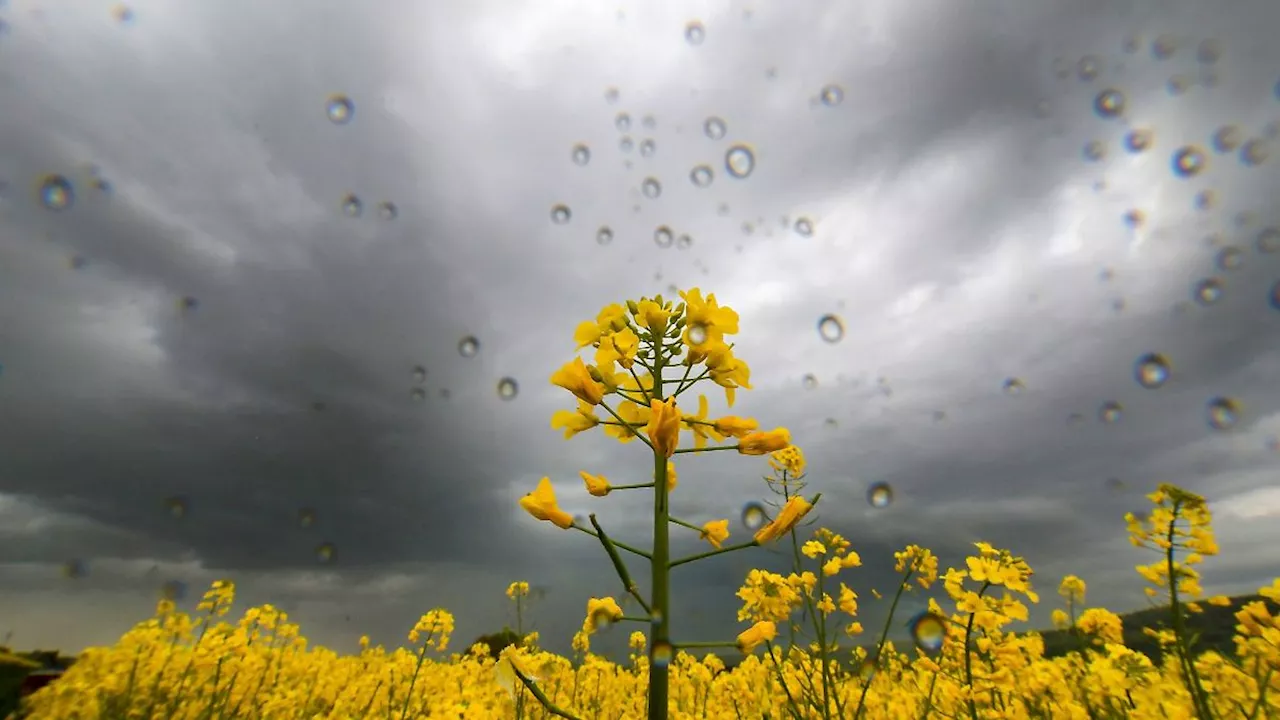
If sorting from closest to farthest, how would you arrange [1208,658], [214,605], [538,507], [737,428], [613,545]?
[613,545]
[538,507]
[737,428]
[1208,658]
[214,605]

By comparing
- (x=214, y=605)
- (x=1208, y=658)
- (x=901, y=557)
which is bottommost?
(x=1208, y=658)

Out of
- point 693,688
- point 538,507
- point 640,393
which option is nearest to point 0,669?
point 538,507

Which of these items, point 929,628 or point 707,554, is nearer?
point 707,554

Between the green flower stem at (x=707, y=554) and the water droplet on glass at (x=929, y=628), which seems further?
the water droplet on glass at (x=929, y=628)

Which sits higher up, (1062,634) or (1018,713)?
(1062,634)

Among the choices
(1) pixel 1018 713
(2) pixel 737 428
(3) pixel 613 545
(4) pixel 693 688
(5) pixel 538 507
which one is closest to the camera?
(3) pixel 613 545

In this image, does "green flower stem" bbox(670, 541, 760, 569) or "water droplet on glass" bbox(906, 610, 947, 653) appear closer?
"green flower stem" bbox(670, 541, 760, 569)

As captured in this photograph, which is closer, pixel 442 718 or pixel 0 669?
pixel 0 669

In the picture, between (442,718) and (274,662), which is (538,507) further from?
(274,662)

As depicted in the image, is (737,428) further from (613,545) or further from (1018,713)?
(1018,713)

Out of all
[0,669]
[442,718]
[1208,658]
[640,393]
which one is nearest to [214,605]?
[442,718]
